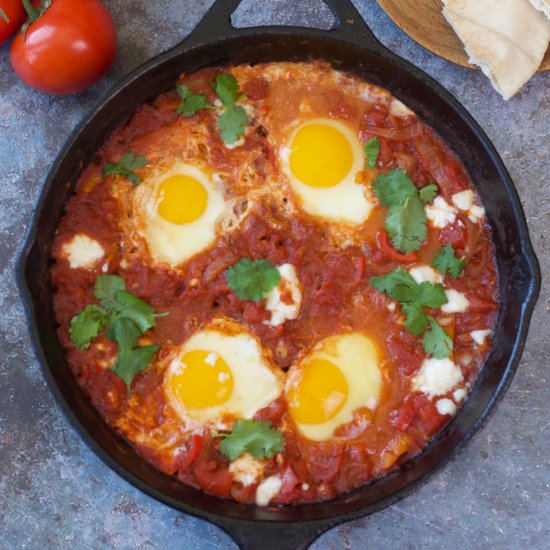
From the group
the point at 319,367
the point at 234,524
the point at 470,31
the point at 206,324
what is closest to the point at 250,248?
the point at 206,324

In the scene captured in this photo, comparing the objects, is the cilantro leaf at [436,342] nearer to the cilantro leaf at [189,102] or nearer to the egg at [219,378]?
the egg at [219,378]

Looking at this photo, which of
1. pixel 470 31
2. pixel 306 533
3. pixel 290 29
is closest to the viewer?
pixel 306 533

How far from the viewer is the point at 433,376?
12.5ft

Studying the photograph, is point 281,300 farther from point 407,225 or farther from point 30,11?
point 30,11

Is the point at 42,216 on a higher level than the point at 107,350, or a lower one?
higher

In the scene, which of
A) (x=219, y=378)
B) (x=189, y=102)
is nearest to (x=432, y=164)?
(x=189, y=102)

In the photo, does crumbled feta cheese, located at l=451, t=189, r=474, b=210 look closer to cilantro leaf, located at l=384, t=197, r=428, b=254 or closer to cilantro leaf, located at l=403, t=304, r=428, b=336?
cilantro leaf, located at l=384, t=197, r=428, b=254

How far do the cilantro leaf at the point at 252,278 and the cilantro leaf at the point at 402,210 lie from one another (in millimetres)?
700

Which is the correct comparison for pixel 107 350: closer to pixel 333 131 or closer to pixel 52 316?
pixel 52 316

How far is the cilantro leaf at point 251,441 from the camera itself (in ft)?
12.0

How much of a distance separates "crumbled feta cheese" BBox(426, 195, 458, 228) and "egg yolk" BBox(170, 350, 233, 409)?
1.42 m

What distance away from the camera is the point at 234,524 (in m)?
3.38

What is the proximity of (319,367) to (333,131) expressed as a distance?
4.38 feet

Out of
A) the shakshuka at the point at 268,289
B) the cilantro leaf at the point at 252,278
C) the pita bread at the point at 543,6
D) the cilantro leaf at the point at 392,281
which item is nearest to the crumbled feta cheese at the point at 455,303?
the shakshuka at the point at 268,289
